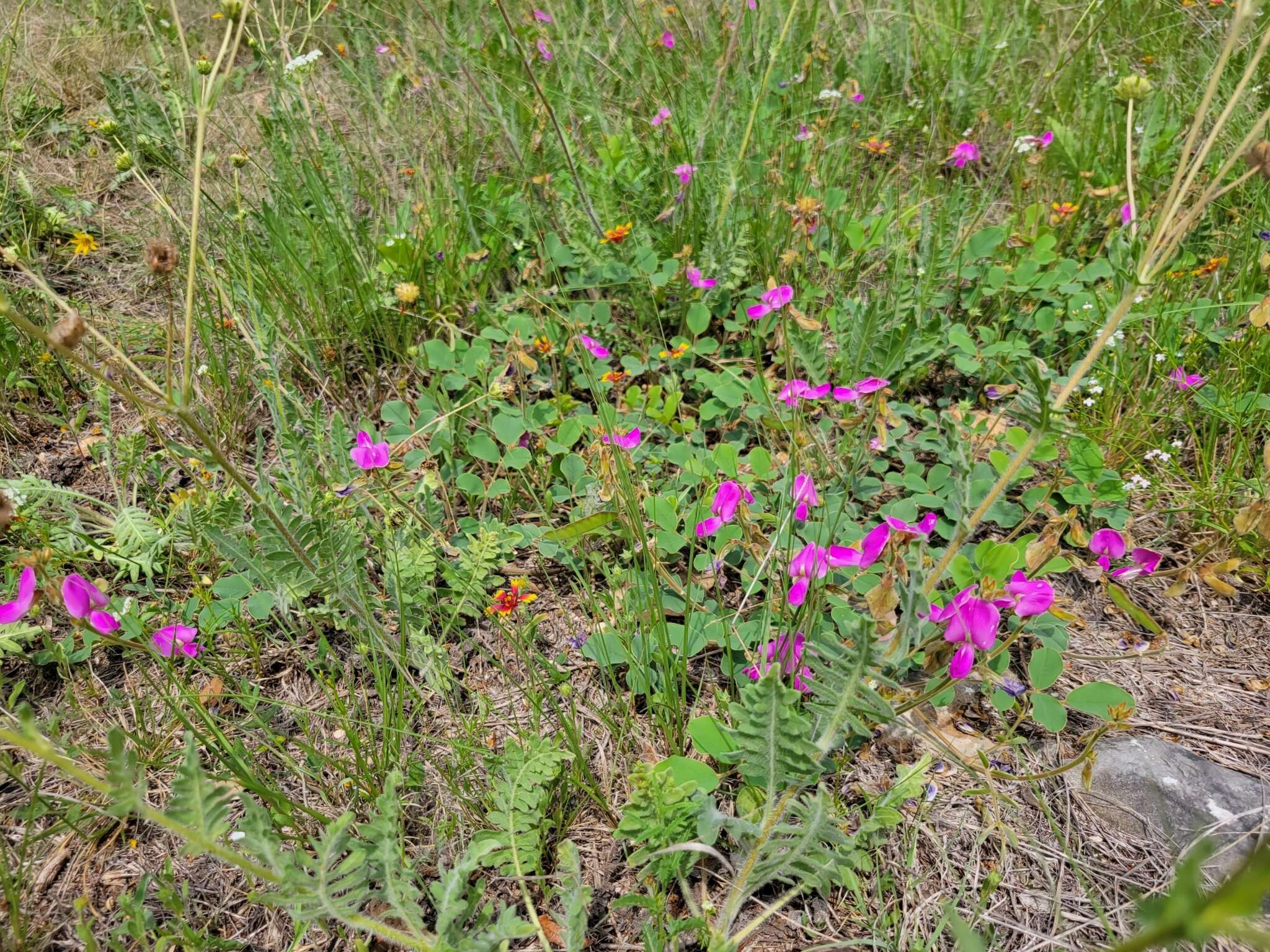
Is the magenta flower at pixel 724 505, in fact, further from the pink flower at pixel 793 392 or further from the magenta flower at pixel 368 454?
the magenta flower at pixel 368 454

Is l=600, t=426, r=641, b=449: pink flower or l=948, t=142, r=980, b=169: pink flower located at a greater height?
l=948, t=142, r=980, b=169: pink flower

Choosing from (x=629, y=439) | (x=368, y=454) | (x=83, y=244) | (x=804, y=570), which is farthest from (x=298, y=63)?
(x=804, y=570)

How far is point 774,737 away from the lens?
1.03 metres

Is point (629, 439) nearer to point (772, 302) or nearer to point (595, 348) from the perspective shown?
point (595, 348)

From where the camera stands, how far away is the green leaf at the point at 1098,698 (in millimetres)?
1373

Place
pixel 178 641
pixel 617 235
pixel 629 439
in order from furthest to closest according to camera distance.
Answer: pixel 617 235
pixel 629 439
pixel 178 641

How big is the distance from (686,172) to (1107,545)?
1.53 m

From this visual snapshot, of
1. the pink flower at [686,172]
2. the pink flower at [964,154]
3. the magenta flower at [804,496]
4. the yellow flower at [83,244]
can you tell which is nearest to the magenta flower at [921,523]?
the magenta flower at [804,496]

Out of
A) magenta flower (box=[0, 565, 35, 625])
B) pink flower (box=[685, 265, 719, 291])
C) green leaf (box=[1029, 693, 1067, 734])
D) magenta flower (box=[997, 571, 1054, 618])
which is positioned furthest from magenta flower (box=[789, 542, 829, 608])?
magenta flower (box=[0, 565, 35, 625])

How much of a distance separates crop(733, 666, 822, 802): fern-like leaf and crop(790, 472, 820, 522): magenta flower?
1.84 feet

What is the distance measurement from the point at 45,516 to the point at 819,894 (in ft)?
6.32

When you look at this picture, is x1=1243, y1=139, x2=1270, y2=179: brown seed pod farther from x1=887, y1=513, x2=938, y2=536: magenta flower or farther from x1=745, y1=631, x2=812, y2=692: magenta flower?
x1=745, y1=631, x2=812, y2=692: magenta flower

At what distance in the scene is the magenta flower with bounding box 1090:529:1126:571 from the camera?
5.28 ft

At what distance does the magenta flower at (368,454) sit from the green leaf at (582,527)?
41cm
